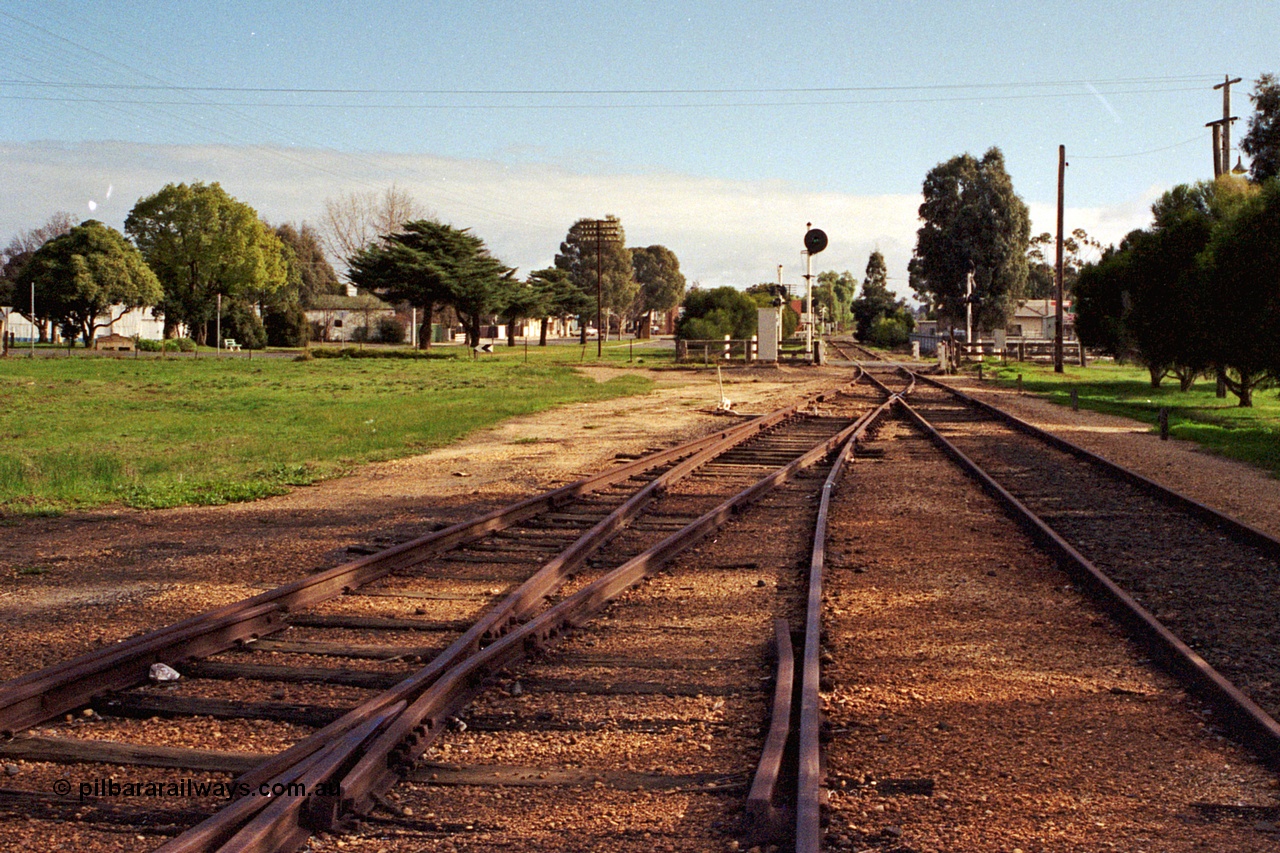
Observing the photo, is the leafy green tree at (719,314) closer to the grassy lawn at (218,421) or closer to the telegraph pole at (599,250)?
the telegraph pole at (599,250)

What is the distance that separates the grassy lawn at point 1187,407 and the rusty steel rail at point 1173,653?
318 inches

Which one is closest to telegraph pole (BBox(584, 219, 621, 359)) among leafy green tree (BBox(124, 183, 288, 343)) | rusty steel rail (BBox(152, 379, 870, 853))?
leafy green tree (BBox(124, 183, 288, 343))

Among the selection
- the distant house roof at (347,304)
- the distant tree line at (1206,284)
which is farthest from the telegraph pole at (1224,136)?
the distant house roof at (347,304)

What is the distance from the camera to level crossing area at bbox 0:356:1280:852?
4168mm

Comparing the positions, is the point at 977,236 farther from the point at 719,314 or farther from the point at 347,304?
the point at 347,304

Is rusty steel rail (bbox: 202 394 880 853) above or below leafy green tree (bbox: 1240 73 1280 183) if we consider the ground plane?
below

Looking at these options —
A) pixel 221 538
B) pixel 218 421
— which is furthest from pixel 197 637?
pixel 218 421

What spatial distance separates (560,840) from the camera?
4.06 metres

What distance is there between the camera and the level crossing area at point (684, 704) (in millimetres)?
4168

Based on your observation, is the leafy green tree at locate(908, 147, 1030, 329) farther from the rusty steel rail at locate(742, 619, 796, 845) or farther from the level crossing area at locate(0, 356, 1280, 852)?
the rusty steel rail at locate(742, 619, 796, 845)

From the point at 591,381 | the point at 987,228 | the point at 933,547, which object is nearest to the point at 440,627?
the point at 933,547

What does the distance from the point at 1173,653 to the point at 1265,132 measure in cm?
3951

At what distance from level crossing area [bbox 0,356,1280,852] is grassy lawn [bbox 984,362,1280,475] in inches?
388

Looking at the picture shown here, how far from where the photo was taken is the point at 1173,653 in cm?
627
